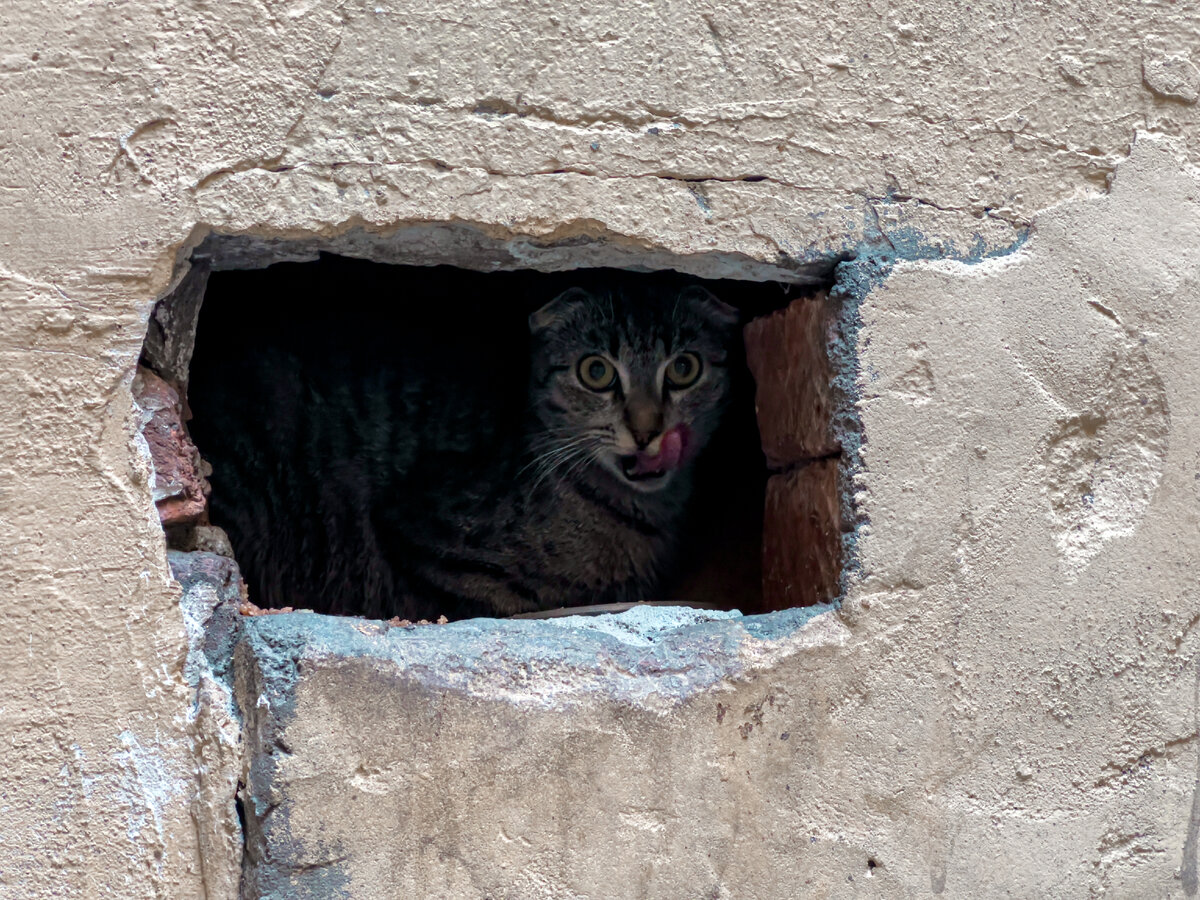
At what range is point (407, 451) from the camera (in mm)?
2727

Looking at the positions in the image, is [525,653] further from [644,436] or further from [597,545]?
[597,545]

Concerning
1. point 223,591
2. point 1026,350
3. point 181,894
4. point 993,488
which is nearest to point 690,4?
point 1026,350

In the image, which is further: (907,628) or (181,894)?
(907,628)

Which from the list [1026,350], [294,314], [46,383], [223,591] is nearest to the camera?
[46,383]

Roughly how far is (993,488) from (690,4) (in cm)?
85

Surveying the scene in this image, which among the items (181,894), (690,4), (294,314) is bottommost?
(181,894)

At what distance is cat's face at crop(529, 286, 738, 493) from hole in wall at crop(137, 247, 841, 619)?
0.04ft

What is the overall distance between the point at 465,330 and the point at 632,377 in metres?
0.60

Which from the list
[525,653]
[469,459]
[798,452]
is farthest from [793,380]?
[469,459]

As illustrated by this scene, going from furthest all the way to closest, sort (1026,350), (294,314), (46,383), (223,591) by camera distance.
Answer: (294,314), (1026,350), (223,591), (46,383)

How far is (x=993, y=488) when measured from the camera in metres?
1.57

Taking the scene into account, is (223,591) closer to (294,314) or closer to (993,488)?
(993,488)

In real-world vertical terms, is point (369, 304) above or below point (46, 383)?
above

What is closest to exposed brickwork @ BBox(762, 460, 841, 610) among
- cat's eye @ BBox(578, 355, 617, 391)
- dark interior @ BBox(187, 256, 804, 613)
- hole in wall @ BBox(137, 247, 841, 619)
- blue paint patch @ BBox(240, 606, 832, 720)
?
blue paint patch @ BBox(240, 606, 832, 720)
